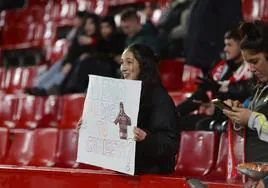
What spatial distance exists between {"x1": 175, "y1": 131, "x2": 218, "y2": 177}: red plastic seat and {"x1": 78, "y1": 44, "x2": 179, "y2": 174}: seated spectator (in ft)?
2.81

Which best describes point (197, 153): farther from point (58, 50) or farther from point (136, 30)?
point (58, 50)

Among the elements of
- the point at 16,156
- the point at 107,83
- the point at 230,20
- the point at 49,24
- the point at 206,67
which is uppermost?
the point at 49,24

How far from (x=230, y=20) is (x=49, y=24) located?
4479 millimetres

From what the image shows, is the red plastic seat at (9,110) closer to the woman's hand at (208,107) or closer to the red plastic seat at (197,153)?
the woman's hand at (208,107)

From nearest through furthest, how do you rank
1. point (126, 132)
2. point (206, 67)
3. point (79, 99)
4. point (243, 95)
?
point (126, 132) → point (243, 95) → point (206, 67) → point (79, 99)

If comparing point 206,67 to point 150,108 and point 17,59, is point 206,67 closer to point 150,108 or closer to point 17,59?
point 150,108

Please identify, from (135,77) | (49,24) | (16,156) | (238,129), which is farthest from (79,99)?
(49,24)

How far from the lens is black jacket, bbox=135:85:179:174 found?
3.12 metres

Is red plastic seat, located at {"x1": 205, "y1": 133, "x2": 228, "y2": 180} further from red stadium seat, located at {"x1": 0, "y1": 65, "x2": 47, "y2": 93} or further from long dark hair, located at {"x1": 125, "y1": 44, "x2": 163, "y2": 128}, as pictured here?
red stadium seat, located at {"x1": 0, "y1": 65, "x2": 47, "y2": 93}

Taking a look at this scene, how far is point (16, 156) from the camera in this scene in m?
5.26

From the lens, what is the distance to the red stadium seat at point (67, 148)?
4875mm

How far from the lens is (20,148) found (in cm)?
532

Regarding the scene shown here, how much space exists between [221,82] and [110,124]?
1.43 m

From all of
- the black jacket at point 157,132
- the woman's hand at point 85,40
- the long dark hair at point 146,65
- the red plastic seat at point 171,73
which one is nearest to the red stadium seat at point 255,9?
the red plastic seat at point 171,73
